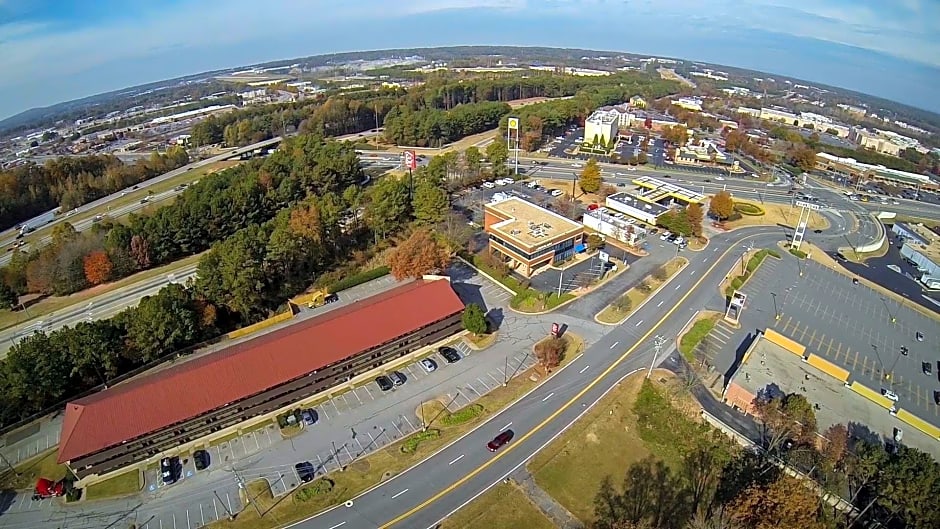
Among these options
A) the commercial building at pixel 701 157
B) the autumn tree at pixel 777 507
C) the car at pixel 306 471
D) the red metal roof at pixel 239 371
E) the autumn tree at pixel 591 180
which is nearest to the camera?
the autumn tree at pixel 777 507

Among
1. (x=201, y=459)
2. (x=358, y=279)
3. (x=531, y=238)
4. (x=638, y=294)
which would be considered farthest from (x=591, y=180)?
(x=201, y=459)

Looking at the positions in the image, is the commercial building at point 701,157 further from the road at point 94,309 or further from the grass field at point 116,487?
the grass field at point 116,487

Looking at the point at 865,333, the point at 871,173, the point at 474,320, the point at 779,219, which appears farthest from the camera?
the point at 871,173

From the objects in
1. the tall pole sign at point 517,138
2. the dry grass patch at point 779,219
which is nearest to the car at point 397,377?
the dry grass patch at point 779,219

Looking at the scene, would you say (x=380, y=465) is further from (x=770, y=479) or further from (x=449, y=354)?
(x=770, y=479)

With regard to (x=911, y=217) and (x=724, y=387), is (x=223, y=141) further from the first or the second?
(x=911, y=217)

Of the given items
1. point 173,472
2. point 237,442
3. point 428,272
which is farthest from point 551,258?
point 173,472
